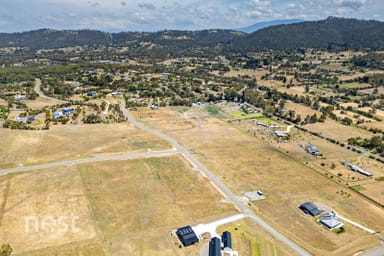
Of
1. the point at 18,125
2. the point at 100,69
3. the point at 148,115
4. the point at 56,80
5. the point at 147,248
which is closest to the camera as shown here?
the point at 147,248

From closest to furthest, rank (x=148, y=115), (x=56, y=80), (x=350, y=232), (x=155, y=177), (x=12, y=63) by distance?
(x=350, y=232), (x=155, y=177), (x=148, y=115), (x=56, y=80), (x=12, y=63)

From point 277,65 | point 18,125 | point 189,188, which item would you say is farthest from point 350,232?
point 277,65

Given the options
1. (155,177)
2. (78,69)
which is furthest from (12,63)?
(155,177)

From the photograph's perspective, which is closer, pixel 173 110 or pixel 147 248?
pixel 147 248

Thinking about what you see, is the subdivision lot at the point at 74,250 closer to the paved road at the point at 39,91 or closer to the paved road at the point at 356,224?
the paved road at the point at 356,224

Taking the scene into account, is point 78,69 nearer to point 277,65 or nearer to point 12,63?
point 12,63

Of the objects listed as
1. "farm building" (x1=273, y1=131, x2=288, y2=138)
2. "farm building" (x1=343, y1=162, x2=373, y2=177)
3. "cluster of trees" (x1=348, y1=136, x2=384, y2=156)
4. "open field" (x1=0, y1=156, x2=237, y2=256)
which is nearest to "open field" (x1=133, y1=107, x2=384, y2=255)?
"open field" (x1=0, y1=156, x2=237, y2=256)

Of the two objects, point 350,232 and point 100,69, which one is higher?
point 100,69

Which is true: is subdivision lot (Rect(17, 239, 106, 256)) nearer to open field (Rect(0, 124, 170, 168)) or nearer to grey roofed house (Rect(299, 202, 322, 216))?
open field (Rect(0, 124, 170, 168))

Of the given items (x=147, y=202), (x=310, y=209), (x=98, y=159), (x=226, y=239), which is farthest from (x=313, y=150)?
(x=98, y=159)
